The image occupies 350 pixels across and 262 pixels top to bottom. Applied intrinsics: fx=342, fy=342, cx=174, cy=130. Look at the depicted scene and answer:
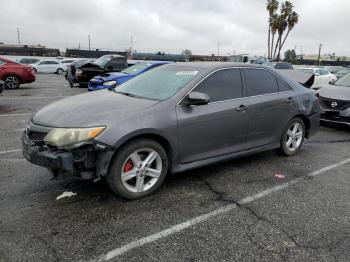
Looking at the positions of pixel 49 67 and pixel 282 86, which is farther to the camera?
pixel 49 67

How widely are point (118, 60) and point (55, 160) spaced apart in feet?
45.2

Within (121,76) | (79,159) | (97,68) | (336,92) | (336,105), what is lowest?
(79,159)

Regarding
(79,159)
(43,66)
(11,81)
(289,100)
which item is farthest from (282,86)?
(43,66)

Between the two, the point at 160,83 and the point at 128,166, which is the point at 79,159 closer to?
the point at 128,166

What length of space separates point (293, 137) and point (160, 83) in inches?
103

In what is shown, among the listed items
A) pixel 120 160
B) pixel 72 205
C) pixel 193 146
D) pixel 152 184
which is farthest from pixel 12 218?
pixel 193 146

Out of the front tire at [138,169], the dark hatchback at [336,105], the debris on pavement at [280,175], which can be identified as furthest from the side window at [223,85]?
the dark hatchback at [336,105]

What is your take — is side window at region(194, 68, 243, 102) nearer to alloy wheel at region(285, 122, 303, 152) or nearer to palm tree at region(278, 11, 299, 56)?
alloy wheel at region(285, 122, 303, 152)

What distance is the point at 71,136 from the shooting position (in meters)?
3.49

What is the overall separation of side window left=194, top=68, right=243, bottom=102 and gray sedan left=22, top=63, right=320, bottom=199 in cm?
1

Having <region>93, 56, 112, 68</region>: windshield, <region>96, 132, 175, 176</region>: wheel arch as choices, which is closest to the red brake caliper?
<region>96, 132, 175, 176</region>: wheel arch

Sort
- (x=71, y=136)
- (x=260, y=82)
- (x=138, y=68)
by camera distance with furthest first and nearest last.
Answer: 1. (x=138, y=68)
2. (x=260, y=82)
3. (x=71, y=136)

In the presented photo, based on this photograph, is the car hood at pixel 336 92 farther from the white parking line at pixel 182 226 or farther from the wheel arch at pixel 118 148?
the wheel arch at pixel 118 148

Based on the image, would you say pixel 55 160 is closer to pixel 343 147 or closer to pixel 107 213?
pixel 107 213
